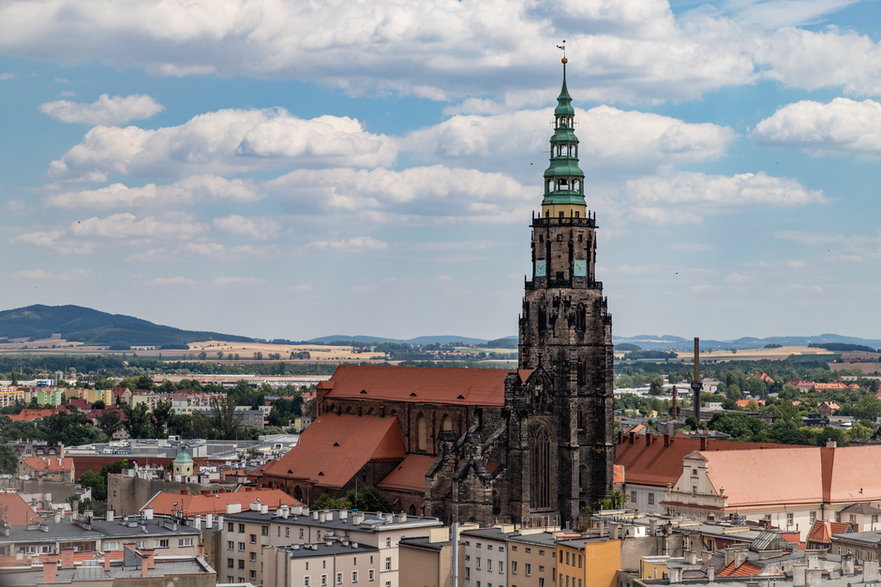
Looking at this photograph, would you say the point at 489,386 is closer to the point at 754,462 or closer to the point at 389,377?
the point at 389,377

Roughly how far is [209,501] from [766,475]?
44.9 metres

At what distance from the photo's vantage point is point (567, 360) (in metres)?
126

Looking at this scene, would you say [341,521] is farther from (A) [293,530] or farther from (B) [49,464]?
(B) [49,464]

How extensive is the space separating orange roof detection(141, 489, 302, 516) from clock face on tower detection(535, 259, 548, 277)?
2832 cm

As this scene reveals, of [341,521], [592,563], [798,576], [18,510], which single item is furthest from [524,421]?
[798,576]

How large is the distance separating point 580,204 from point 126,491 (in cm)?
5093

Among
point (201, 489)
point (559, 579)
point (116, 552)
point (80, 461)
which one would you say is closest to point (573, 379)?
point (201, 489)

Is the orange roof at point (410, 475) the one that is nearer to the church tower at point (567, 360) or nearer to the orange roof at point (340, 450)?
the orange roof at point (340, 450)

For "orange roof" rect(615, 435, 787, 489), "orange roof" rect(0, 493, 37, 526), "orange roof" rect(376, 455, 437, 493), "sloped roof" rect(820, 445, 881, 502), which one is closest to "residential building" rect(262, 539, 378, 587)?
"orange roof" rect(0, 493, 37, 526)

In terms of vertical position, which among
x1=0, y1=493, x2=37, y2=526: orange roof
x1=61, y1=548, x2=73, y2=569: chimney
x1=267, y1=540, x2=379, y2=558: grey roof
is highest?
x1=0, y1=493, x2=37, y2=526: orange roof

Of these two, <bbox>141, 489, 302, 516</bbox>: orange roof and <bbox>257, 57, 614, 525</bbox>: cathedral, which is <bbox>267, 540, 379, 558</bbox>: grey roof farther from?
<bbox>257, 57, 614, 525</bbox>: cathedral

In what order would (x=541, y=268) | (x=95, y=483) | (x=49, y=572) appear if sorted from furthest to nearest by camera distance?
(x=95, y=483) < (x=541, y=268) < (x=49, y=572)

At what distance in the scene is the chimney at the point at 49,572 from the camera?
62031mm

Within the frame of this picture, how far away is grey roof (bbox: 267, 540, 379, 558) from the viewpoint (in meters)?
86.4
